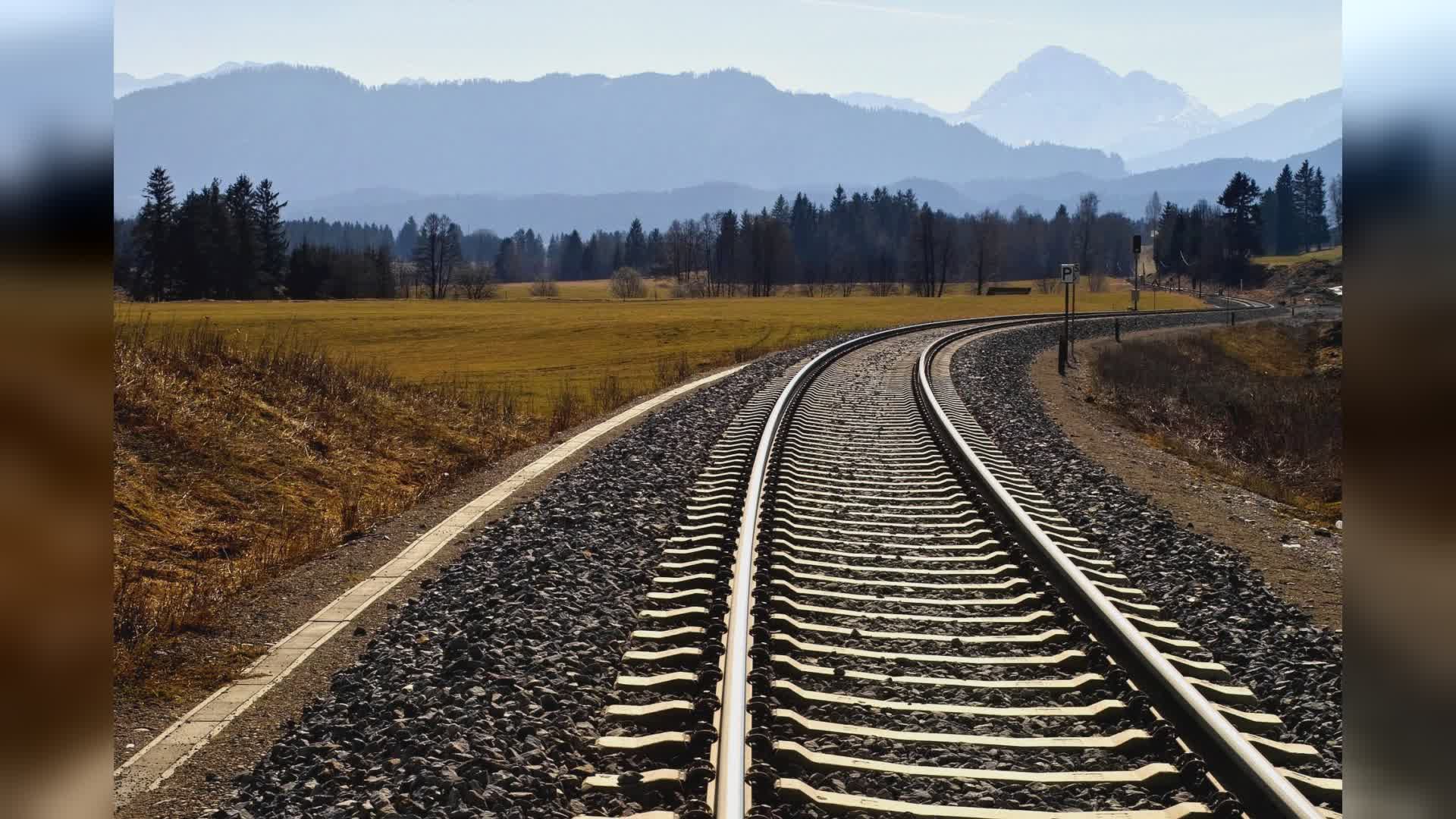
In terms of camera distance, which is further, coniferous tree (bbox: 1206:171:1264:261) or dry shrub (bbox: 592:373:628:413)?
coniferous tree (bbox: 1206:171:1264:261)

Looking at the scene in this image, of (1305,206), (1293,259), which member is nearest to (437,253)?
(1293,259)

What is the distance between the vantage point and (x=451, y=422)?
19.6m

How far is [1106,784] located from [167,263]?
9600 centimetres

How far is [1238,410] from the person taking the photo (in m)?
24.4

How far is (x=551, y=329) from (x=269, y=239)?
5742 cm

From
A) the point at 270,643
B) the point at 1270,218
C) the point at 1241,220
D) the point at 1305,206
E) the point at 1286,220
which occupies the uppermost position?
the point at 1305,206

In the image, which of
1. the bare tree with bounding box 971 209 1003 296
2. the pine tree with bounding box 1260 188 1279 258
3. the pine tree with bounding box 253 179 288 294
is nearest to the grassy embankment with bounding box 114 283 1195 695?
the pine tree with bounding box 253 179 288 294

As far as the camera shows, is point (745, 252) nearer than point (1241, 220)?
No

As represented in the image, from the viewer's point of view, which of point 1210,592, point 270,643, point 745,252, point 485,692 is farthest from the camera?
point 745,252

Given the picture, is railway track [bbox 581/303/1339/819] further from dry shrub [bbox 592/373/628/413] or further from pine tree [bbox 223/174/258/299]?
pine tree [bbox 223/174/258/299]

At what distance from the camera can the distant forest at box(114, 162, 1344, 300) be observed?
89.4m

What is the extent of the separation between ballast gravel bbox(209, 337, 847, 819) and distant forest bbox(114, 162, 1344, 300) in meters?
46.7

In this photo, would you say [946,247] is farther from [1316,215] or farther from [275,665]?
[275,665]
